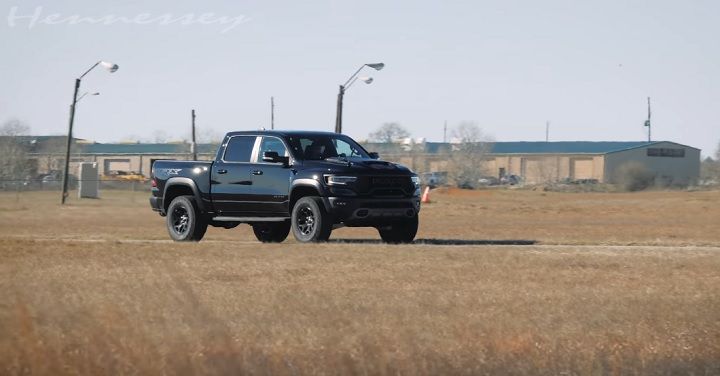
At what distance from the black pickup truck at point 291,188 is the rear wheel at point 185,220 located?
0.02m

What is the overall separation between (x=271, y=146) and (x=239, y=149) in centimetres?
70

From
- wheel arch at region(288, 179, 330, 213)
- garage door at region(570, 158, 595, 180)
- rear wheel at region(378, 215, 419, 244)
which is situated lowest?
rear wheel at region(378, 215, 419, 244)

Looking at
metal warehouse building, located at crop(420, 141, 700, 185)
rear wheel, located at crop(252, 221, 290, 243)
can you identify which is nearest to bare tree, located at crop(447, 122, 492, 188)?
metal warehouse building, located at crop(420, 141, 700, 185)

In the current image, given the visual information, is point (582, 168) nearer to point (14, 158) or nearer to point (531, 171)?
point (531, 171)

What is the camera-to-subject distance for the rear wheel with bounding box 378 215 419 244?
818 inches

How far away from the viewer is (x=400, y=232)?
68.9 feet

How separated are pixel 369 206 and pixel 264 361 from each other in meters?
11.1

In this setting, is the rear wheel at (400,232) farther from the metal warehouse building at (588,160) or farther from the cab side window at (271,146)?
the metal warehouse building at (588,160)

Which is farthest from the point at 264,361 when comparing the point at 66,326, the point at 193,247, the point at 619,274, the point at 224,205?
the point at 224,205

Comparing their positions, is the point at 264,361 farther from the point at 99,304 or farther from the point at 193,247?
the point at 193,247

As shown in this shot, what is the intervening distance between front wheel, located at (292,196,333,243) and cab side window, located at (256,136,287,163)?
3.54 ft

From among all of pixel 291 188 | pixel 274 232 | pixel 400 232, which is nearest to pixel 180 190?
pixel 274 232

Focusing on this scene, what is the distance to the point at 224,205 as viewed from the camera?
2083cm

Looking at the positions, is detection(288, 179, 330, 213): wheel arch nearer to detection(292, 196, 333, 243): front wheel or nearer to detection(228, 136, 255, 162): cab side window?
detection(292, 196, 333, 243): front wheel
